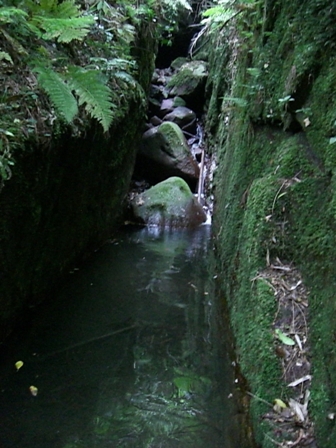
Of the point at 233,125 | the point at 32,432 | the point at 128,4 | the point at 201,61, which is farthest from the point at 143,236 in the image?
the point at 201,61

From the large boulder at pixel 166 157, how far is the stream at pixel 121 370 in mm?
4805

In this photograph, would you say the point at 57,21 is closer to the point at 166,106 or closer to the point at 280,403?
the point at 280,403

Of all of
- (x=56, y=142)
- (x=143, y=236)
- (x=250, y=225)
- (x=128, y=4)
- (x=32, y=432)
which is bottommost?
(x=143, y=236)

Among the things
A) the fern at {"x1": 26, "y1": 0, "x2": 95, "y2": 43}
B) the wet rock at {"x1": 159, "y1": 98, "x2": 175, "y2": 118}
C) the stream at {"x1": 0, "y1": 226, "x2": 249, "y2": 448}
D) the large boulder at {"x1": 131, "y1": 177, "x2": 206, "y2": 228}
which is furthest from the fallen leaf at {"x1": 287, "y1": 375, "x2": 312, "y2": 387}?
the wet rock at {"x1": 159, "y1": 98, "x2": 175, "y2": 118}

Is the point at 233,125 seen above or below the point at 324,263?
above

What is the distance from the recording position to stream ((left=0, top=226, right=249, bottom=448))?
8.63 feet

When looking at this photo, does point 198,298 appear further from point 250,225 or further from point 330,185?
point 330,185

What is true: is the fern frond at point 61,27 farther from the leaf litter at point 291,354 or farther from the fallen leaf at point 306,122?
the leaf litter at point 291,354

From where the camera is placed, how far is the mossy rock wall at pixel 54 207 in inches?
127

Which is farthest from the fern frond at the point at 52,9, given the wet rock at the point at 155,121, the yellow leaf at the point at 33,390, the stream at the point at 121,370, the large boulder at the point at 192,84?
the large boulder at the point at 192,84

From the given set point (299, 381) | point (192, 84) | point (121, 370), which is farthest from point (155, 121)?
point (299, 381)

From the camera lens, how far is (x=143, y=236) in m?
7.42

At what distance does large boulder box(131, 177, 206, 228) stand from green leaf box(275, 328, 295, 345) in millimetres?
5627

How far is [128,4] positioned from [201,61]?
747 cm
